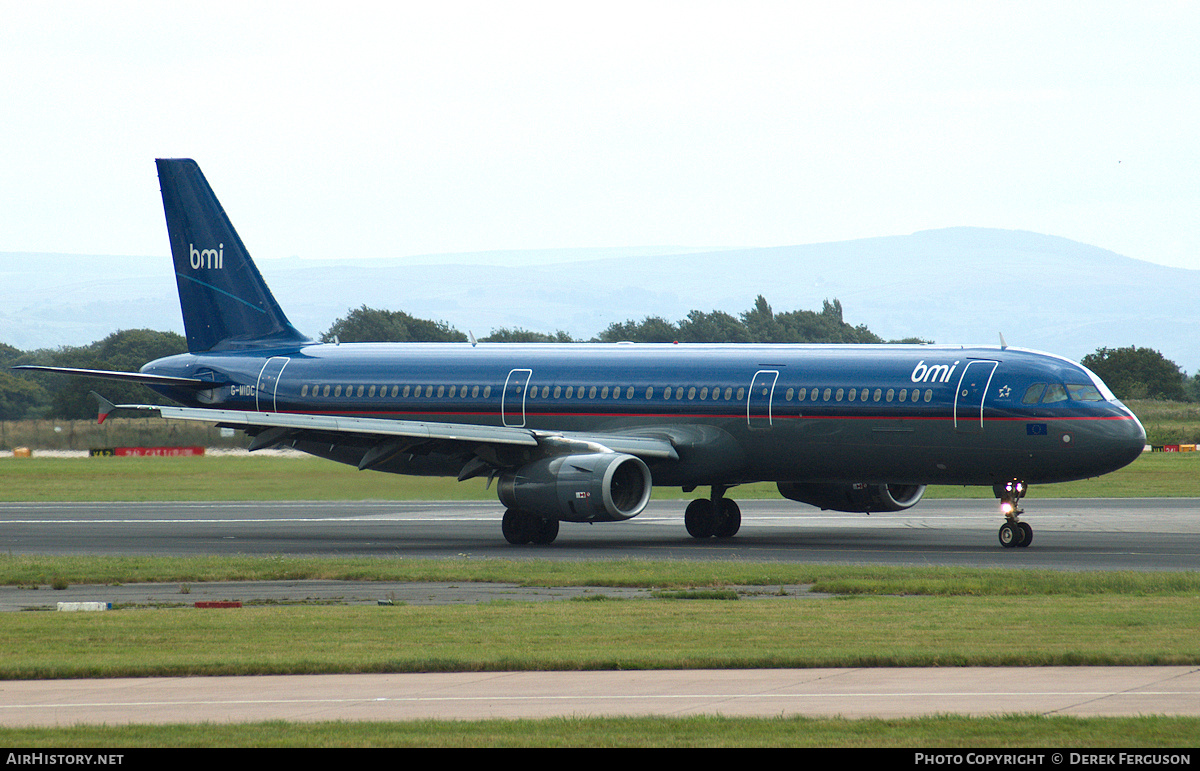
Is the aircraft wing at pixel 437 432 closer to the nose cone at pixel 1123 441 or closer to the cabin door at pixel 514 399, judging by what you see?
the cabin door at pixel 514 399

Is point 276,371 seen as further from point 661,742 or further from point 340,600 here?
point 661,742

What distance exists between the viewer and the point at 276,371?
3794cm

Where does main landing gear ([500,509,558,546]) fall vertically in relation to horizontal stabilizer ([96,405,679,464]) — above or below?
below

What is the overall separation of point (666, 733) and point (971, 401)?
19.9m

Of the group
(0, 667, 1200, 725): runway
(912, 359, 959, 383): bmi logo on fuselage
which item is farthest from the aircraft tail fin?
(0, 667, 1200, 725): runway

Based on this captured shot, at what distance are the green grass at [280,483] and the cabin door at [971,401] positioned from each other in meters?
13.8

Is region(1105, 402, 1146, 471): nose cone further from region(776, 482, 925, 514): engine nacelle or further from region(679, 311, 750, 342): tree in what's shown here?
region(679, 311, 750, 342): tree

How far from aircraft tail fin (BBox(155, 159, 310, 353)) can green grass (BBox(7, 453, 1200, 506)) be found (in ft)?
16.4

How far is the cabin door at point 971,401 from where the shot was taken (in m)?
29.6

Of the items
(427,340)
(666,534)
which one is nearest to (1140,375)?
(427,340)

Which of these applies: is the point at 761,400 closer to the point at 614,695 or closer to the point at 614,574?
the point at 614,574

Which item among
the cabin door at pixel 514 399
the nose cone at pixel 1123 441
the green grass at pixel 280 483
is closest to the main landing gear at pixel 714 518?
the cabin door at pixel 514 399

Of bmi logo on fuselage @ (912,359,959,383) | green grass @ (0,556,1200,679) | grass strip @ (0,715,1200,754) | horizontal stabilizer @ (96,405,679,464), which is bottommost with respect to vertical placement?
green grass @ (0,556,1200,679)

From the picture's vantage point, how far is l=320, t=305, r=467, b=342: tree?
349 ft
